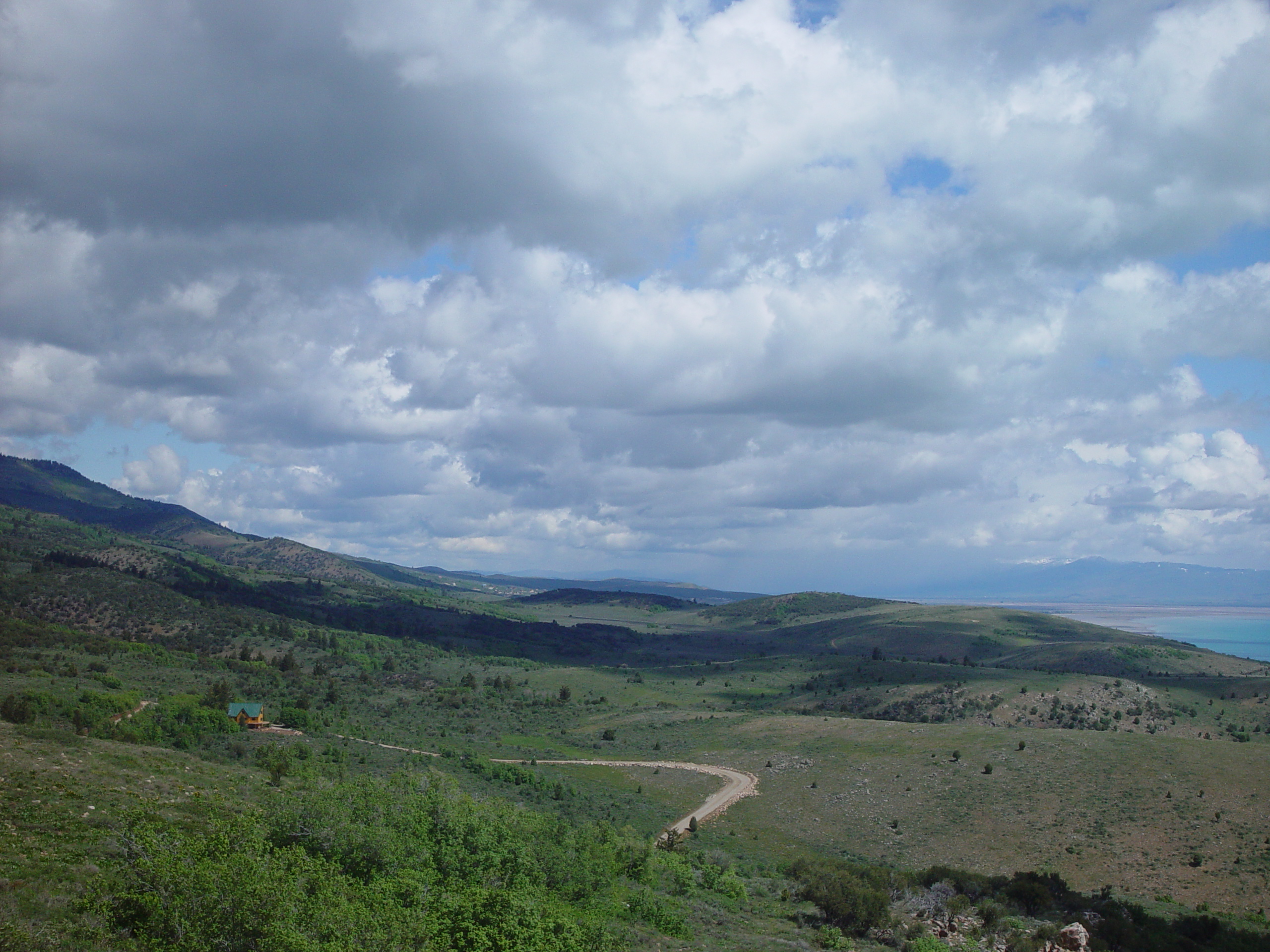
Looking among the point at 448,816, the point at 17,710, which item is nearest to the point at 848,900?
the point at 448,816

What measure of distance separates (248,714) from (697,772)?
40.1m

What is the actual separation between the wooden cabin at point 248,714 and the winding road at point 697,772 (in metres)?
6.83

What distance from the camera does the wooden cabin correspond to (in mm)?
66438

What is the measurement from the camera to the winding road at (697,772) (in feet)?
186

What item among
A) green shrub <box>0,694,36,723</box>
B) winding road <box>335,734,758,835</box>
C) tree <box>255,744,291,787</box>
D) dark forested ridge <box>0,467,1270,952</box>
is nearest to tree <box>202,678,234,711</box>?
dark forested ridge <box>0,467,1270,952</box>

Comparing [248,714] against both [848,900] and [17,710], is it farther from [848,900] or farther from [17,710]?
[848,900]

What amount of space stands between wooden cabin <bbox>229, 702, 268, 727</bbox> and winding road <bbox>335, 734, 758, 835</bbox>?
6.83m

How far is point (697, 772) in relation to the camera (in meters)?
70.9

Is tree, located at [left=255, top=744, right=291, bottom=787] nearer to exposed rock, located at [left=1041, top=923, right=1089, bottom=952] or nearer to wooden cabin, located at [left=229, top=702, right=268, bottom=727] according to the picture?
wooden cabin, located at [left=229, top=702, right=268, bottom=727]

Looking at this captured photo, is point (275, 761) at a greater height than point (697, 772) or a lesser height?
greater

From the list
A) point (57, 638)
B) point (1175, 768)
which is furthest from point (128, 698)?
point (1175, 768)

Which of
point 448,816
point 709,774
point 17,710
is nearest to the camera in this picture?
point 448,816

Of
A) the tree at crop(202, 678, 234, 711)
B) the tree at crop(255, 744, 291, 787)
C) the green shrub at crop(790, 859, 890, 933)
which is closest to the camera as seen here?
the green shrub at crop(790, 859, 890, 933)

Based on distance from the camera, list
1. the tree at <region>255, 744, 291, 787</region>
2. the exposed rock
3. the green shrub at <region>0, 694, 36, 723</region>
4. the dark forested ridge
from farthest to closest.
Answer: the green shrub at <region>0, 694, 36, 723</region> → the tree at <region>255, 744, 291, 787</region> → the exposed rock → the dark forested ridge
